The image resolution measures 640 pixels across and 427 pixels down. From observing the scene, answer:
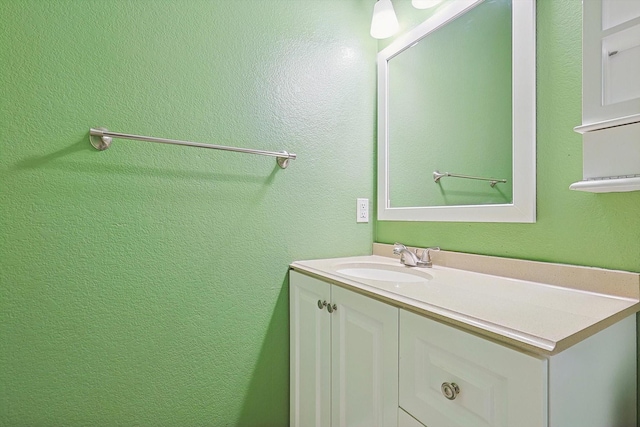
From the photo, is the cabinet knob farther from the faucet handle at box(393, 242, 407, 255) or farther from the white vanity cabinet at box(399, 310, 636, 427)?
the faucet handle at box(393, 242, 407, 255)

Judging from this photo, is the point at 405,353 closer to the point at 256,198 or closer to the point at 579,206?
the point at 579,206

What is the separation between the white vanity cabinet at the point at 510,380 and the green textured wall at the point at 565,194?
18cm

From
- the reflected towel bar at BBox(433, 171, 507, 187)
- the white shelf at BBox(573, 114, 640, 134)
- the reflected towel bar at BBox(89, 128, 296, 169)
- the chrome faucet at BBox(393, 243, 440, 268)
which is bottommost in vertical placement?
the chrome faucet at BBox(393, 243, 440, 268)

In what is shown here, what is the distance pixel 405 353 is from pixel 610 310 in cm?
43

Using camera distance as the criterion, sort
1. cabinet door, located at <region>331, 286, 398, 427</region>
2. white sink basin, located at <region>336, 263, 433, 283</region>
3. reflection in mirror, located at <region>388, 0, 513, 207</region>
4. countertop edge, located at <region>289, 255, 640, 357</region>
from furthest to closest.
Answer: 1. white sink basin, located at <region>336, 263, 433, 283</region>
2. reflection in mirror, located at <region>388, 0, 513, 207</region>
3. cabinet door, located at <region>331, 286, 398, 427</region>
4. countertop edge, located at <region>289, 255, 640, 357</region>

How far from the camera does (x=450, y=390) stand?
614 mm

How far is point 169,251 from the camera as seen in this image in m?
1.07

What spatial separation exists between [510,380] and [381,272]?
2.47ft

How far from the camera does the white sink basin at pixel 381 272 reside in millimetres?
1166

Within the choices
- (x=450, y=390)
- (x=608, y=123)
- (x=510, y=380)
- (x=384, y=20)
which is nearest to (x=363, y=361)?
(x=450, y=390)

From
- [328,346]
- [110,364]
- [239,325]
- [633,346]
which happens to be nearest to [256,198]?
[239,325]

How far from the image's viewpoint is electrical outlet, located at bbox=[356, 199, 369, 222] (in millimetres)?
1468

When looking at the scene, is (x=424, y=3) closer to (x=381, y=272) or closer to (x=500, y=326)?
(x=381, y=272)

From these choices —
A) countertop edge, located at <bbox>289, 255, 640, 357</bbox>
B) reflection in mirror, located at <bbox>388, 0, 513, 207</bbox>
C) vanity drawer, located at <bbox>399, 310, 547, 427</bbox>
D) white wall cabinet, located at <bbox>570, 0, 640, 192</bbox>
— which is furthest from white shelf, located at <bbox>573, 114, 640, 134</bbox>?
vanity drawer, located at <bbox>399, 310, 547, 427</bbox>
